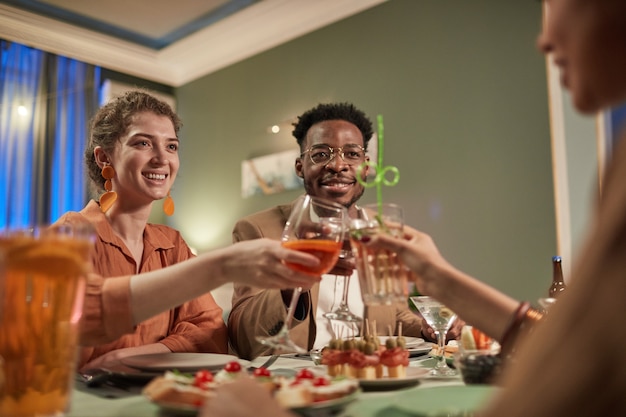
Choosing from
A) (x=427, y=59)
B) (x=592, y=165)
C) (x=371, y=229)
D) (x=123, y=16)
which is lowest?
A: (x=371, y=229)

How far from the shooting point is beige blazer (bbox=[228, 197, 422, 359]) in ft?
5.32

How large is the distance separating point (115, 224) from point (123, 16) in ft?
12.2

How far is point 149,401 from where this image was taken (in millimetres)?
821

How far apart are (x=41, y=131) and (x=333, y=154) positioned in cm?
356

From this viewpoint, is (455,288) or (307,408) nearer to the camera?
(307,408)

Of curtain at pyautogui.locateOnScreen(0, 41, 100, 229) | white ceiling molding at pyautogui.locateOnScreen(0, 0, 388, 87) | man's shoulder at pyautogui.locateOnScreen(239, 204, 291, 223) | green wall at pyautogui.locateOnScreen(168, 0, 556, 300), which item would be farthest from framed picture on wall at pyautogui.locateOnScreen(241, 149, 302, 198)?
man's shoulder at pyautogui.locateOnScreen(239, 204, 291, 223)

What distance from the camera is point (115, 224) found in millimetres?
1802

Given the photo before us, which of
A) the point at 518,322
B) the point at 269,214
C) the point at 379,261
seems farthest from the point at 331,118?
the point at 518,322

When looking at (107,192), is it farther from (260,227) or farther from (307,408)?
(307,408)

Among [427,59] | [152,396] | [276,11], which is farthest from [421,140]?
[152,396]

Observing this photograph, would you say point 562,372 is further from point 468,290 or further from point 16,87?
point 16,87

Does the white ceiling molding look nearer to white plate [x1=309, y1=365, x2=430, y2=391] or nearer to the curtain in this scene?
the curtain

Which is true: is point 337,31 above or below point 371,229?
above

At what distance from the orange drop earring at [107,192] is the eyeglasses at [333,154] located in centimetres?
94
